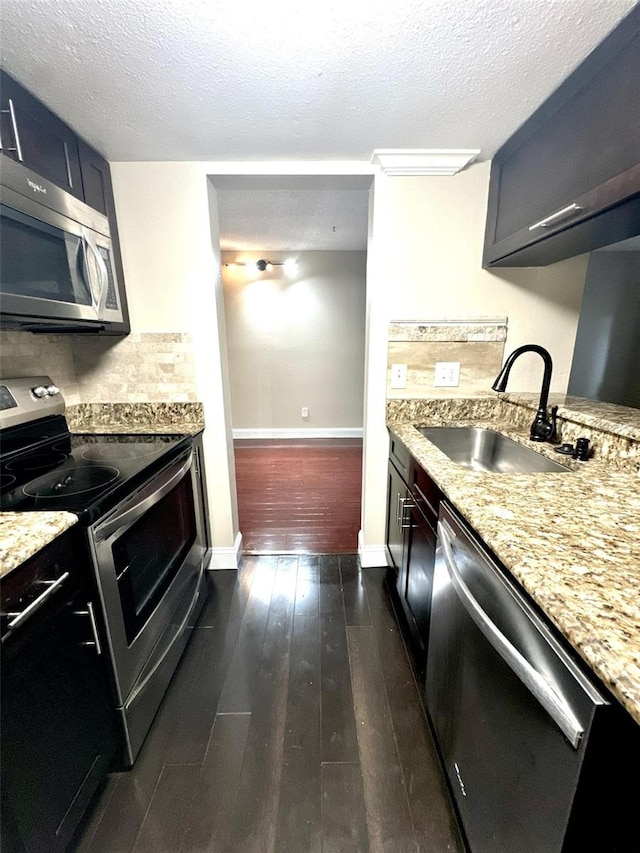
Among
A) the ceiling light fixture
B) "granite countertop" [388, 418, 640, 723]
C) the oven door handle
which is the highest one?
the ceiling light fixture

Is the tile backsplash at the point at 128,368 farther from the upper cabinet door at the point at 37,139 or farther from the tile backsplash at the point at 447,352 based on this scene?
the tile backsplash at the point at 447,352

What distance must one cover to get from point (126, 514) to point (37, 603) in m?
0.33

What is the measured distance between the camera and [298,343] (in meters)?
4.38

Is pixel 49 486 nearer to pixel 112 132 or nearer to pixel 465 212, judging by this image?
pixel 112 132

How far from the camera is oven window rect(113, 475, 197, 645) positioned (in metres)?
1.07

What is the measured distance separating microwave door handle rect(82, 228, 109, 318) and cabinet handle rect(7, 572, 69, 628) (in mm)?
1064

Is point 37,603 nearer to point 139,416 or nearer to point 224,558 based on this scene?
point 139,416

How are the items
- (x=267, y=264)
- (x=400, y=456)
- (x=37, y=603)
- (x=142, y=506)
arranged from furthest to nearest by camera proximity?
(x=267, y=264), (x=400, y=456), (x=142, y=506), (x=37, y=603)

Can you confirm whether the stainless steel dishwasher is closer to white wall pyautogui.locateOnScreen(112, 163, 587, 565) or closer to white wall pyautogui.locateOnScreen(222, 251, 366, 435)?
white wall pyautogui.locateOnScreen(112, 163, 587, 565)

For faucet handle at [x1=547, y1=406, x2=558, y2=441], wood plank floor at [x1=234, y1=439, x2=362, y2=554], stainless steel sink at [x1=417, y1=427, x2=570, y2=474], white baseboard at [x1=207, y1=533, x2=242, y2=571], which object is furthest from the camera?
wood plank floor at [x1=234, y1=439, x2=362, y2=554]

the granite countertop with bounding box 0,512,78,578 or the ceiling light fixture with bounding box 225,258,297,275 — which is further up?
the ceiling light fixture with bounding box 225,258,297,275

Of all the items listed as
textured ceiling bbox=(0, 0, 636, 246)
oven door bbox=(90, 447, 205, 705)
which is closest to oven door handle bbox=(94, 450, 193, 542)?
oven door bbox=(90, 447, 205, 705)

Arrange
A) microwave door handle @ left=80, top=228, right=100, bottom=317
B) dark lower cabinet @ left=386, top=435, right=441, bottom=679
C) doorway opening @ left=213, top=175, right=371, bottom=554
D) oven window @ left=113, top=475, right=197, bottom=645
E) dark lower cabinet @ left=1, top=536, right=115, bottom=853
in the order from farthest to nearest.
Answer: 1. doorway opening @ left=213, top=175, right=371, bottom=554
2. microwave door handle @ left=80, top=228, right=100, bottom=317
3. dark lower cabinet @ left=386, top=435, right=441, bottom=679
4. oven window @ left=113, top=475, right=197, bottom=645
5. dark lower cabinet @ left=1, top=536, right=115, bottom=853

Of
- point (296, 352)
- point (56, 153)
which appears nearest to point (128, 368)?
point (56, 153)
